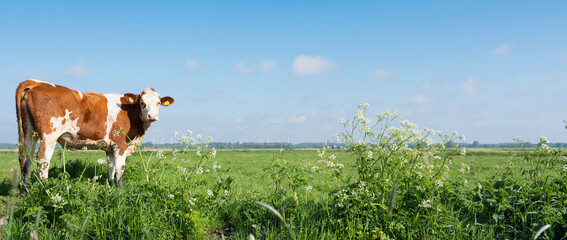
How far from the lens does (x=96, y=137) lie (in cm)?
993

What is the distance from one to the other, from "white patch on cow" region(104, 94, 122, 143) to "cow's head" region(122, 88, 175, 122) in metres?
0.26

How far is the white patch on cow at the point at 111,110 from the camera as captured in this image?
10.2 m

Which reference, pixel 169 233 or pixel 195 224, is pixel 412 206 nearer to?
pixel 195 224

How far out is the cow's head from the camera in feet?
35.3

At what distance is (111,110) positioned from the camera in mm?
10453

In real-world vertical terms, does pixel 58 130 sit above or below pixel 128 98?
below

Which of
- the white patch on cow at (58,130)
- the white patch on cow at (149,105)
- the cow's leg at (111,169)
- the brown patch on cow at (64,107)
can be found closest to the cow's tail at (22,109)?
the brown patch on cow at (64,107)

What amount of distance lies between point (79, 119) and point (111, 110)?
3.35 feet

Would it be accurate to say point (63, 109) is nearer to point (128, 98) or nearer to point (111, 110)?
point (111, 110)

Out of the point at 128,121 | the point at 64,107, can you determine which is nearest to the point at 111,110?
the point at 128,121

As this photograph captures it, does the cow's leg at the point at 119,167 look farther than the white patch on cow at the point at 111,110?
No

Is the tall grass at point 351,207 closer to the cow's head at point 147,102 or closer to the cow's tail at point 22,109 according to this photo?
the cow's tail at point 22,109

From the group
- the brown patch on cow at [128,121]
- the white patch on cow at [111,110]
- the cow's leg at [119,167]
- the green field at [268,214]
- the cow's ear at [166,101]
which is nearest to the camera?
the green field at [268,214]

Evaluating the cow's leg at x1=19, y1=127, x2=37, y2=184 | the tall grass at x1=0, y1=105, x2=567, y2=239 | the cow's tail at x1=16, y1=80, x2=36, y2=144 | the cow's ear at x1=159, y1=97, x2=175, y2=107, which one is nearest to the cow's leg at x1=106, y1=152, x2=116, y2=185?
the cow's leg at x1=19, y1=127, x2=37, y2=184
